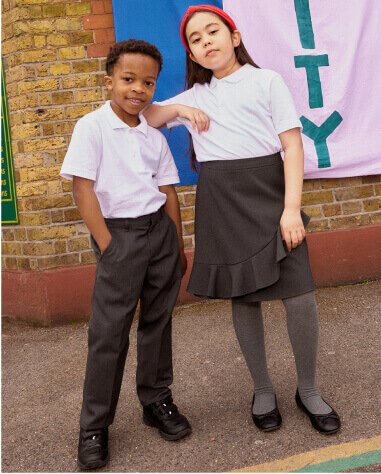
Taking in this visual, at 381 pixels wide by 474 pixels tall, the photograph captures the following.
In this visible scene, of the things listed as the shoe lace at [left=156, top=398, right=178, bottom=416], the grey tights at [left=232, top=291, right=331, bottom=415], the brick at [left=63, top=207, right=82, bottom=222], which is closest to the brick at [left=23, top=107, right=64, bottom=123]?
the brick at [left=63, top=207, right=82, bottom=222]

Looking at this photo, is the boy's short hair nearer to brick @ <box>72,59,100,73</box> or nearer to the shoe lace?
the shoe lace

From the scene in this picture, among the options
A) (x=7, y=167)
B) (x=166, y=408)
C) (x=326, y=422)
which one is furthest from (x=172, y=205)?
(x=7, y=167)

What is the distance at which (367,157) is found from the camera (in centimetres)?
466

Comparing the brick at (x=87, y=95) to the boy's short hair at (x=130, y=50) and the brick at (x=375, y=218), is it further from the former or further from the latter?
the brick at (x=375, y=218)

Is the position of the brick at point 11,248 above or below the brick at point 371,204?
below

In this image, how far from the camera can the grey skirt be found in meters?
2.59

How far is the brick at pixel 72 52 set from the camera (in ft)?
14.1

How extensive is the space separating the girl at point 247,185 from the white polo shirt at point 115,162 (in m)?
0.22

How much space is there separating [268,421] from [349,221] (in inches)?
93.9

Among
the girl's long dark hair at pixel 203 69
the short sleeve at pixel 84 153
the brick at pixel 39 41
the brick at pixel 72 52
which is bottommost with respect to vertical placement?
the short sleeve at pixel 84 153

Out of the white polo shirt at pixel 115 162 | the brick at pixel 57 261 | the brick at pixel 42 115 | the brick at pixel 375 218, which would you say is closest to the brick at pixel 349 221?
the brick at pixel 375 218

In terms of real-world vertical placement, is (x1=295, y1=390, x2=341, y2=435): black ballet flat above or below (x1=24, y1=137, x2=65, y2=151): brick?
below

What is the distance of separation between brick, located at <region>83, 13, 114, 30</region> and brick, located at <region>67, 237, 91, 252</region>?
1435 millimetres

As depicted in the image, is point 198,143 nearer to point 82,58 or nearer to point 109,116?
point 109,116
